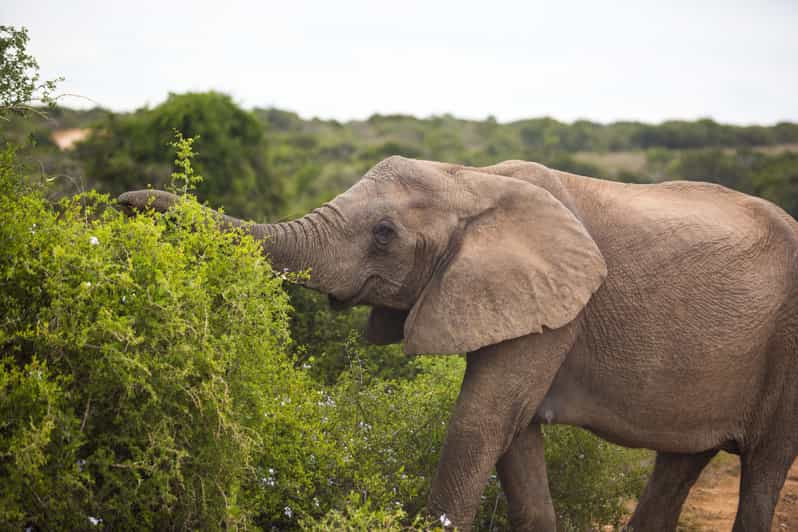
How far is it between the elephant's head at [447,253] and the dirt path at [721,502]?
11.4 feet

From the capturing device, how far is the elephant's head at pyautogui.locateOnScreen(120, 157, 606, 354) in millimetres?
4656

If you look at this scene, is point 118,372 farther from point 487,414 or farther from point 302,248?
point 487,414

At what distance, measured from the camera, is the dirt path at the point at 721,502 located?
24.4ft

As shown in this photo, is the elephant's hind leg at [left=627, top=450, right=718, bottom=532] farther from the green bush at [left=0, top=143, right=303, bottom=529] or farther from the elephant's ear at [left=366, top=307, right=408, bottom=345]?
the green bush at [left=0, top=143, right=303, bottom=529]

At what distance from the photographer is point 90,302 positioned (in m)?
3.76

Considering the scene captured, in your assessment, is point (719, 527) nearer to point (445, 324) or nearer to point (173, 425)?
point (445, 324)

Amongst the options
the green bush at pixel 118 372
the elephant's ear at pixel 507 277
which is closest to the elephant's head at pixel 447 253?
the elephant's ear at pixel 507 277

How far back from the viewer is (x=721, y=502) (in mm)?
8375

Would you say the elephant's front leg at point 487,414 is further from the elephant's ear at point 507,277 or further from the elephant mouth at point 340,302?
the elephant mouth at point 340,302

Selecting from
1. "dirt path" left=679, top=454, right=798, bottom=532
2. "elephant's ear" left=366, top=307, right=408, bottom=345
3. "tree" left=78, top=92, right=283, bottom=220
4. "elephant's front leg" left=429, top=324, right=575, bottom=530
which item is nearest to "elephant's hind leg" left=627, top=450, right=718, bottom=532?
"dirt path" left=679, top=454, right=798, bottom=532

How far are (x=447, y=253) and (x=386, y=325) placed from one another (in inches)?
25.0

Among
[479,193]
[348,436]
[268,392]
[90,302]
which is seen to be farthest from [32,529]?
[479,193]

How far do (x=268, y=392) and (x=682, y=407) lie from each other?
219 cm

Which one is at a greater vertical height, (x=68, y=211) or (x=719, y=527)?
(x=68, y=211)
